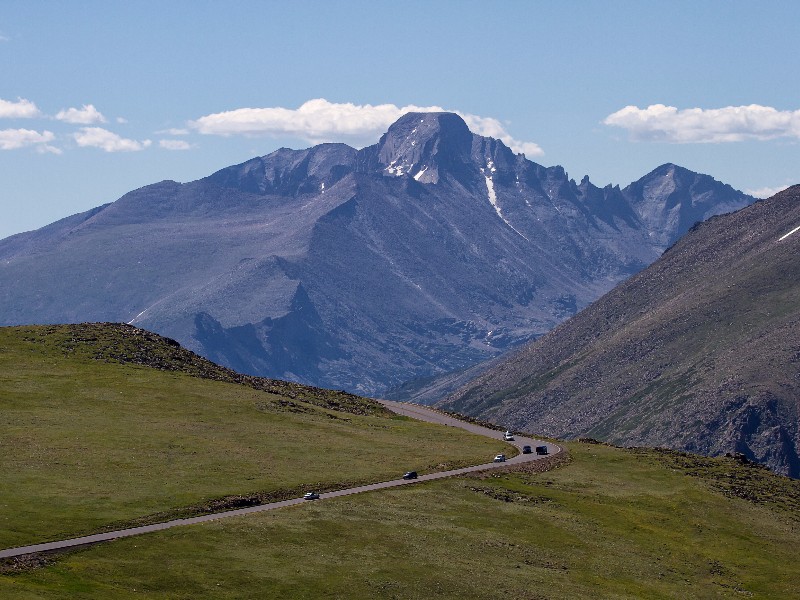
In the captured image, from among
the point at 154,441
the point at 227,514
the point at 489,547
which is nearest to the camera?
the point at 227,514

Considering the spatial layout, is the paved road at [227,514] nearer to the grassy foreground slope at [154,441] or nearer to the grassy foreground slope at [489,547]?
the grassy foreground slope at [154,441]

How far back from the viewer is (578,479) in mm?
156750

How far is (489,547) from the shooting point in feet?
395

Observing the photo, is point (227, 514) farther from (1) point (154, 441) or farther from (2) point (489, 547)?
(1) point (154, 441)

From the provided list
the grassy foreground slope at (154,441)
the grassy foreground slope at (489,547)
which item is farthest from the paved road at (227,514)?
the grassy foreground slope at (489,547)

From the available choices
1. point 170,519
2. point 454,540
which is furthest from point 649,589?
point 170,519

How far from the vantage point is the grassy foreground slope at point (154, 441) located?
117438mm

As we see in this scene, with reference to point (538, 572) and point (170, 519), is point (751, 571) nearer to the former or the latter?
point (538, 572)

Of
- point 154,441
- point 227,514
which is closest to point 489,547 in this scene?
point 227,514

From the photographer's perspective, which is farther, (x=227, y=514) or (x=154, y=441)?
(x=154, y=441)

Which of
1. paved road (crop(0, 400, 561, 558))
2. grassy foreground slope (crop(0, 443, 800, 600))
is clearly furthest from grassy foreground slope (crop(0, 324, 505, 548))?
grassy foreground slope (crop(0, 443, 800, 600))

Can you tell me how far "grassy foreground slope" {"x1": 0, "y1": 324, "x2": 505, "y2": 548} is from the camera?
4624 inches

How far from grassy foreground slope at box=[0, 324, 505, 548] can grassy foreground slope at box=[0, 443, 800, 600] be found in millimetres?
8192

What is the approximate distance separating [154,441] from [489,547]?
43548mm
